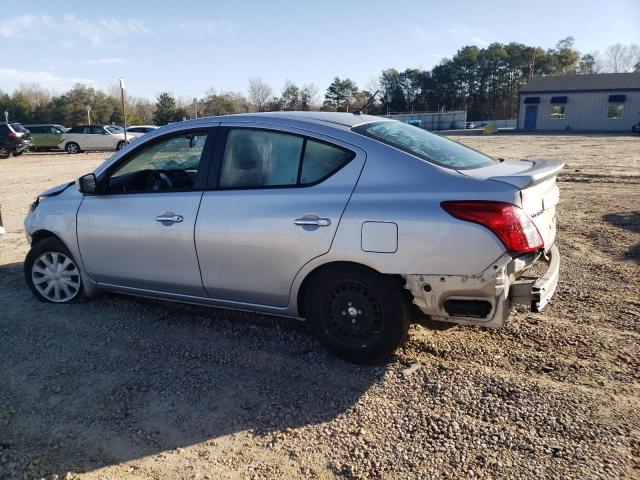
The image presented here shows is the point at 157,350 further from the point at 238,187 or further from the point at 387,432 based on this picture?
the point at 387,432

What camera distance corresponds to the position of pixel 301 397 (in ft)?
10.6

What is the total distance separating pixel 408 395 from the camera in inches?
126

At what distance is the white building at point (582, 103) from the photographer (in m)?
45.7

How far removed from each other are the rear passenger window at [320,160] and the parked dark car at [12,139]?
27.8 meters

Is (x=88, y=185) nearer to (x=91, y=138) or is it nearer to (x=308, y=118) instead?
(x=308, y=118)

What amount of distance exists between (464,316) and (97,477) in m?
2.27

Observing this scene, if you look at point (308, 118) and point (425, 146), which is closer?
point (425, 146)

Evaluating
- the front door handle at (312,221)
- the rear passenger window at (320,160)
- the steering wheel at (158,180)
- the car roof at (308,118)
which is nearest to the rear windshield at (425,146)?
the car roof at (308,118)

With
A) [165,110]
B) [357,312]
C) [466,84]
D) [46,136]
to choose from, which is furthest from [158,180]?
[466,84]

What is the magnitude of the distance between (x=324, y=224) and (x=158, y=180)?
1.96 meters

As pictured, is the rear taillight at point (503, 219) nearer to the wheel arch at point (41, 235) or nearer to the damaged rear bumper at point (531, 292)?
the damaged rear bumper at point (531, 292)

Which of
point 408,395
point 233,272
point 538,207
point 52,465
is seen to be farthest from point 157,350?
point 538,207

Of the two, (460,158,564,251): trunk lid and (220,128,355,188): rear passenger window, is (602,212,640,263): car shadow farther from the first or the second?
(220,128,355,188): rear passenger window

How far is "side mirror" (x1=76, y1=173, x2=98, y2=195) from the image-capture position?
4367mm
